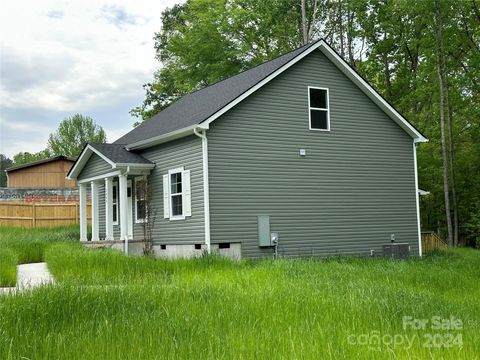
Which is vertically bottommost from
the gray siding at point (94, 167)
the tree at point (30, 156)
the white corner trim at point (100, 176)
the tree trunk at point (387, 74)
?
the white corner trim at point (100, 176)

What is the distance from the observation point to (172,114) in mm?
20328

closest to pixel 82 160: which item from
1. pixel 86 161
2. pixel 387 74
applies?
pixel 86 161

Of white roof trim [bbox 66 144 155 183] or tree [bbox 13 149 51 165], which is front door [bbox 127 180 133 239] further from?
tree [bbox 13 149 51 165]

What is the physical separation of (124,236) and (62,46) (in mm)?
6630

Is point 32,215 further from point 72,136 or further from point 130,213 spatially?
point 72,136

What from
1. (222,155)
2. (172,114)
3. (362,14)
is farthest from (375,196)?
(362,14)

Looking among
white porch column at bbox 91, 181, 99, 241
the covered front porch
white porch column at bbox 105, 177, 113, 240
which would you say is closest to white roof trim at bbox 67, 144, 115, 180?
the covered front porch

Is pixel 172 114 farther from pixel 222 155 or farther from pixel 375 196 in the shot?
pixel 375 196

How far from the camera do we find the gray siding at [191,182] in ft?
50.5

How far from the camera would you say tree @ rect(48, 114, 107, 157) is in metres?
74.1

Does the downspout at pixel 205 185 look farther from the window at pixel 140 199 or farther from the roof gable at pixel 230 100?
the window at pixel 140 199

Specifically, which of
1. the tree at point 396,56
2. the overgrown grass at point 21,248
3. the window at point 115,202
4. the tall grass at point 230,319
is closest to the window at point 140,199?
the window at point 115,202

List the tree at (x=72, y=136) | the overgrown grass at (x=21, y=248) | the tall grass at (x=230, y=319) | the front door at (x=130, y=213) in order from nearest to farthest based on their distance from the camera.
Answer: the tall grass at (x=230, y=319), the overgrown grass at (x=21, y=248), the front door at (x=130, y=213), the tree at (x=72, y=136)

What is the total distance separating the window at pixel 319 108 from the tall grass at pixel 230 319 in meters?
8.48
